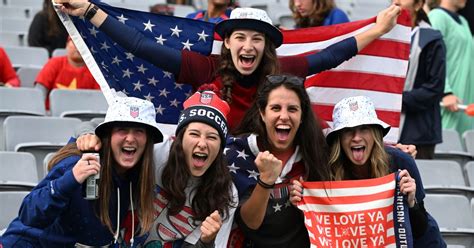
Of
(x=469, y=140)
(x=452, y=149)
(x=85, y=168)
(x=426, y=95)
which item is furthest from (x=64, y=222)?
(x=469, y=140)

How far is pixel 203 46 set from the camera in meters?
6.91

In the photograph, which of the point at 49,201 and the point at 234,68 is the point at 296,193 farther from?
the point at 49,201

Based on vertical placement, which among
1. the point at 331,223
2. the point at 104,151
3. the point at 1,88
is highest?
the point at 1,88

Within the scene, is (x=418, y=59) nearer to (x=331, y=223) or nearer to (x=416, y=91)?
(x=416, y=91)

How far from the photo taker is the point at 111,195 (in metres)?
5.58

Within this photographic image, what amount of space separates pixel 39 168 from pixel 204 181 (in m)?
2.53

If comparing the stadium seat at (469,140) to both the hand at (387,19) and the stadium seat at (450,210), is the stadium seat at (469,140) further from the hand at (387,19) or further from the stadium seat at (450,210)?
the hand at (387,19)

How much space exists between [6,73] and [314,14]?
2671mm

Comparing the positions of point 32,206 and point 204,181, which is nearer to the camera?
point 32,206

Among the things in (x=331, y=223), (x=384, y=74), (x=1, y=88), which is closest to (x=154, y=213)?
(x=331, y=223)

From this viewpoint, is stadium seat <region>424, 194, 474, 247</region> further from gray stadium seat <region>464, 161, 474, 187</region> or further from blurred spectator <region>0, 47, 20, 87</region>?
blurred spectator <region>0, 47, 20, 87</region>

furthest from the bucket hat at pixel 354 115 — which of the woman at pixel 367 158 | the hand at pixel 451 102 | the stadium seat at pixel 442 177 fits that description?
the hand at pixel 451 102

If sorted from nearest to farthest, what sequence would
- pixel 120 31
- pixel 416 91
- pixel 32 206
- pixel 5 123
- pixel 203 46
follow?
pixel 32 206
pixel 120 31
pixel 203 46
pixel 5 123
pixel 416 91

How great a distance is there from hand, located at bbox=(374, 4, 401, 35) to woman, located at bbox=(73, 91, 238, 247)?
1.57 m
